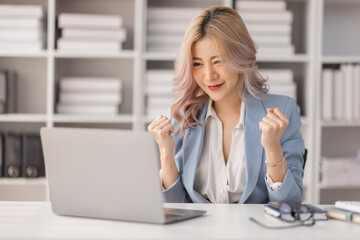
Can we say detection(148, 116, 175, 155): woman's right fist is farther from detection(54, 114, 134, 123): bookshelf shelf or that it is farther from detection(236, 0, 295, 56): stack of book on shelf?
detection(236, 0, 295, 56): stack of book on shelf

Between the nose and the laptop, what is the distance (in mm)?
658

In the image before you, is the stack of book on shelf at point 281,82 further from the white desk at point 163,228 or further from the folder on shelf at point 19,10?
the white desk at point 163,228

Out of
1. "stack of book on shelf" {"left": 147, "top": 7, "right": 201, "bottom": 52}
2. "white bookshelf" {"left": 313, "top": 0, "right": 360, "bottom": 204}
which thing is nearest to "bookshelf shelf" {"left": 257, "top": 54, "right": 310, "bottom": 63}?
"white bookshelf" {"left": 313, "top": 0, "right": 360, "bottom": 204}

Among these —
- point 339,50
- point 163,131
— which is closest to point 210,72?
point 163,131

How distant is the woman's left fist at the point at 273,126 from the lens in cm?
160

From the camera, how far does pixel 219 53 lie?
1.88m

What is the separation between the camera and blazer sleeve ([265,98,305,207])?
1662 mm

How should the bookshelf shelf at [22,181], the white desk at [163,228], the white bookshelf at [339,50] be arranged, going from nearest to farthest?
the white desk at [163,228]
the bookshelf shelf at [22,181]
the white bookshelf at [339,50]

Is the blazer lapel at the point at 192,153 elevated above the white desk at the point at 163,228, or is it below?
above

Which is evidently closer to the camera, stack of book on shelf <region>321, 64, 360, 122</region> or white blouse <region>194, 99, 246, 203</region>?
white blouse <region>194, 99, 246, 203</region>

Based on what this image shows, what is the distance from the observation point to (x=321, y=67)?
10.6 ft

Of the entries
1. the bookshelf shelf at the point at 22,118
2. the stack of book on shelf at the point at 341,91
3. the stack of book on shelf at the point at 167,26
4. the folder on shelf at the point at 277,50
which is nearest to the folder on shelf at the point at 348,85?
the stack of book on shelf at the point at 341,91

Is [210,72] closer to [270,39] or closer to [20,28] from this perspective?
[270,39]

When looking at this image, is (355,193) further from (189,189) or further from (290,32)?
(189,189)
